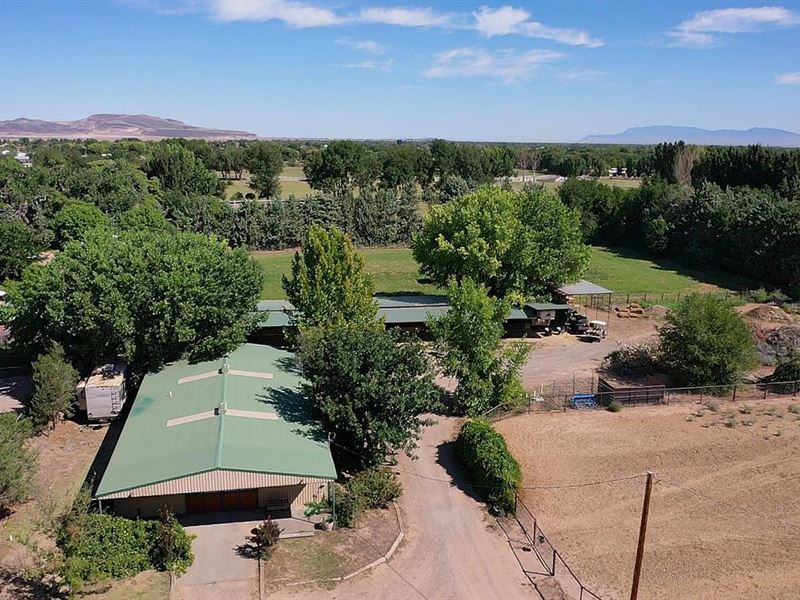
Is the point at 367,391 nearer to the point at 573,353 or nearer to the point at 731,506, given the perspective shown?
the point at 731,506

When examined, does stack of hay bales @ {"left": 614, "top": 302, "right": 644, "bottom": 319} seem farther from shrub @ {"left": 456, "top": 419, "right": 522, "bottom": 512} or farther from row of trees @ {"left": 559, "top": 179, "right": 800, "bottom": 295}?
shrub @ {"left": 456, "top": 419, "right": 522, "bottom": 512}

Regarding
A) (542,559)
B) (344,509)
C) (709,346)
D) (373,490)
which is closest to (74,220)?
(373,490)

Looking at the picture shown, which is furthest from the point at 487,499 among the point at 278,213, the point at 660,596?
the point at 278,213

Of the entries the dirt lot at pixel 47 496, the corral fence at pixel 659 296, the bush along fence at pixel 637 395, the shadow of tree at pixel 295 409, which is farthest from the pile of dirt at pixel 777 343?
the dirt lot at pixel 47 496

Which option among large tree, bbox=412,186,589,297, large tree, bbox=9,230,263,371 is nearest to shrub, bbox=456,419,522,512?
large tree, bbox=9,230,263,371

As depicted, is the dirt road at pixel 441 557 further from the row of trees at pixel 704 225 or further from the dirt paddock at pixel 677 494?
the row of trees at pixel 704 225

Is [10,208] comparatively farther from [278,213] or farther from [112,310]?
[112,310]
